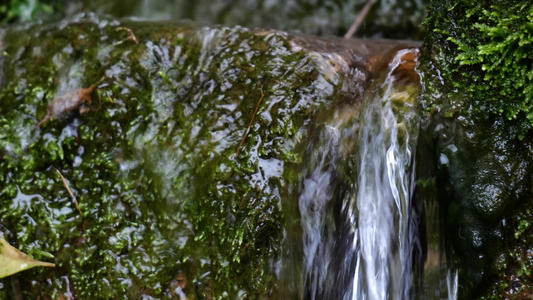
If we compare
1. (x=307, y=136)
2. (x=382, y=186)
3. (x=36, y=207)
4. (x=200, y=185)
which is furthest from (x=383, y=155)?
(x=36, y=207)

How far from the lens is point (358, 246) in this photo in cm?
209

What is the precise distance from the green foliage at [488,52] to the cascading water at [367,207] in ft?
0.75

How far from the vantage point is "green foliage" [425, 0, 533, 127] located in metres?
1.88

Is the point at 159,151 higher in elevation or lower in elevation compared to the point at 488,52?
lower

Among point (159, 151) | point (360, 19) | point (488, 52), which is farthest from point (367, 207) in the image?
point (360, 19)

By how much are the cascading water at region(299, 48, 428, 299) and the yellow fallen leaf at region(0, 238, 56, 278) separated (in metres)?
1.13

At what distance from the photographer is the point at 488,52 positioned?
1896mm

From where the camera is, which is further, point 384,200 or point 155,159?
point 155,159

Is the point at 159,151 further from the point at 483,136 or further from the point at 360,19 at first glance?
the point at 360,19

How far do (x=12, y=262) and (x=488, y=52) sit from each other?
6.73 feet

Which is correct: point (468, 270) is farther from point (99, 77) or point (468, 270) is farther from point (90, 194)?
point (99, 77)

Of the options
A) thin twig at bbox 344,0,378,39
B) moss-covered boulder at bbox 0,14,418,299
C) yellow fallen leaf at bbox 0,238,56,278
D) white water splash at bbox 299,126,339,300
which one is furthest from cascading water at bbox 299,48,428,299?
thin twig at bbox 344,0,378,39

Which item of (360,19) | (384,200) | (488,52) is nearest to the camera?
Result: (488,52)

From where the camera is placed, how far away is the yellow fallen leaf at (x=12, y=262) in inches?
81.9
